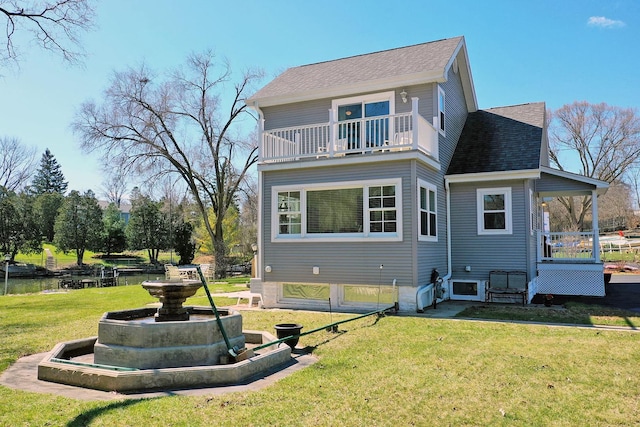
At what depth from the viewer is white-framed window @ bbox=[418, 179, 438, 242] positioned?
1154 centimetres

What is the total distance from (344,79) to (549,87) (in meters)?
30.4

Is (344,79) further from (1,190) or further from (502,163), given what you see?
(1,190)

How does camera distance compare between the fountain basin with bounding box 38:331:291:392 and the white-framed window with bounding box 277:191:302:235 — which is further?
the white-framed window with bounding box 277:191:302:235

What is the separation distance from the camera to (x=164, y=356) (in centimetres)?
614

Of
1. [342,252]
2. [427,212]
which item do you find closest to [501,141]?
[427,212]

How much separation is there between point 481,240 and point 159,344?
10119mm

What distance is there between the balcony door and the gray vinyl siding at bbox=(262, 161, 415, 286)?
1.30 m

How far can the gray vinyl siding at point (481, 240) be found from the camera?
1296cm

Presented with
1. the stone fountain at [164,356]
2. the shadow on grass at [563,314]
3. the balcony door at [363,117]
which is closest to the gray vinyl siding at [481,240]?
the shadow on grass at [563,314]

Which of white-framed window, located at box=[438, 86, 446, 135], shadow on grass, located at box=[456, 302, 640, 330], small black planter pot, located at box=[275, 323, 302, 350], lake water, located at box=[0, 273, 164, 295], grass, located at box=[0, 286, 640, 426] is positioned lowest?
lake water, located at box=[0, 273, 164, 295]

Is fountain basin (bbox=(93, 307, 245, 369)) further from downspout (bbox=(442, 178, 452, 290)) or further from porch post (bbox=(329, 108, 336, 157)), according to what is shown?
downspout (bbox=(442, 178, 452, 290))

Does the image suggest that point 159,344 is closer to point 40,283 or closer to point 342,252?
point 342,252

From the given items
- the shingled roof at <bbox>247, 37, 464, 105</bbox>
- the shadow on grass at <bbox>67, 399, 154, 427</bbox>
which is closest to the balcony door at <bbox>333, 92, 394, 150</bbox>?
the shingled roof at <bbox>247, 37, 464, 105</bbox>

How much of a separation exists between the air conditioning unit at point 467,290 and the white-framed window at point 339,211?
3.62 m
